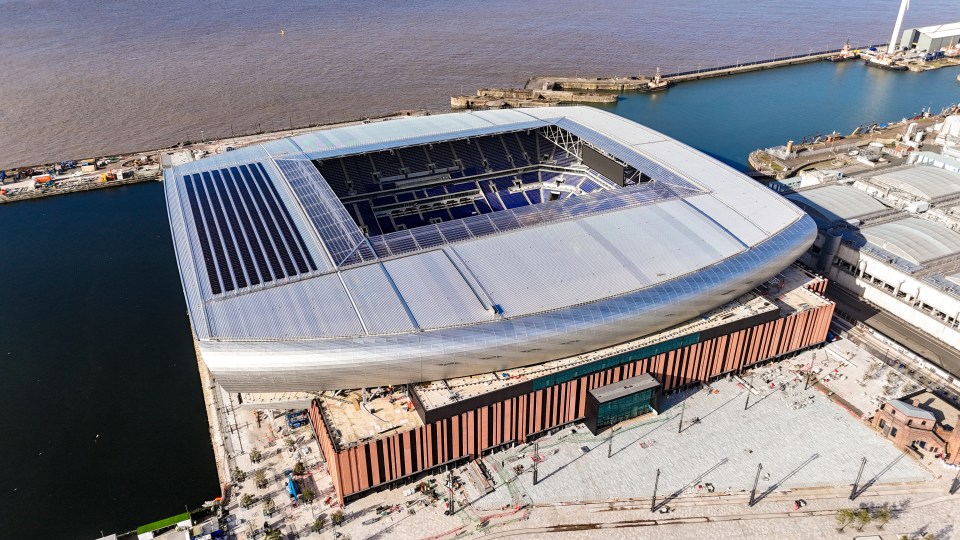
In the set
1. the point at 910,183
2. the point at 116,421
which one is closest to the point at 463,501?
the point at 116,421

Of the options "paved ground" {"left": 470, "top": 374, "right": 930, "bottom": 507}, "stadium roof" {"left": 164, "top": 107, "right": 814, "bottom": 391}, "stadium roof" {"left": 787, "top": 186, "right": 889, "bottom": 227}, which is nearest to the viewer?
"stadium roof" {"left": 164, "top": 107, "right": 814, "bottom": 391}

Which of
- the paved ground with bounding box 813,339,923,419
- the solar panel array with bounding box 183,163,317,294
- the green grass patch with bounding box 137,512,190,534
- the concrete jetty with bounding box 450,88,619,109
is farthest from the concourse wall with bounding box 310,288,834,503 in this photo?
the concrete jetty with bounding box 450,88,619,109

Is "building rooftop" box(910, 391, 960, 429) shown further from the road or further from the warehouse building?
the warehouse building

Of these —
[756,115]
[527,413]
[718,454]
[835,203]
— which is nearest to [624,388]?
[527,413]

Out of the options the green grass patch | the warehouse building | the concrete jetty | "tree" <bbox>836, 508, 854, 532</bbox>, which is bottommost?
the green grass patch

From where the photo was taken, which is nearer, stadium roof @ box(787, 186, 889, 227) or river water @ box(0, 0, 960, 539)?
river water @ box(0, 0, 960, 539)

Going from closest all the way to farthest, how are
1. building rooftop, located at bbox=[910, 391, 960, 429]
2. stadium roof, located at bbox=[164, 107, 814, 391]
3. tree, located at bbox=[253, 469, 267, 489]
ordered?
stadium roof, located at bbox=[164, 107, 814, 391]
tree, located at bbox=[253, 469, 267, 489]
building rooftop, located at bbox=[910, 391, 960, 429]

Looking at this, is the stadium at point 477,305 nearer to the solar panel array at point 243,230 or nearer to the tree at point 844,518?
the solar panel array at point 243,230

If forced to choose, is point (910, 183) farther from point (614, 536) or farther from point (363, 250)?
point (363, 250)
